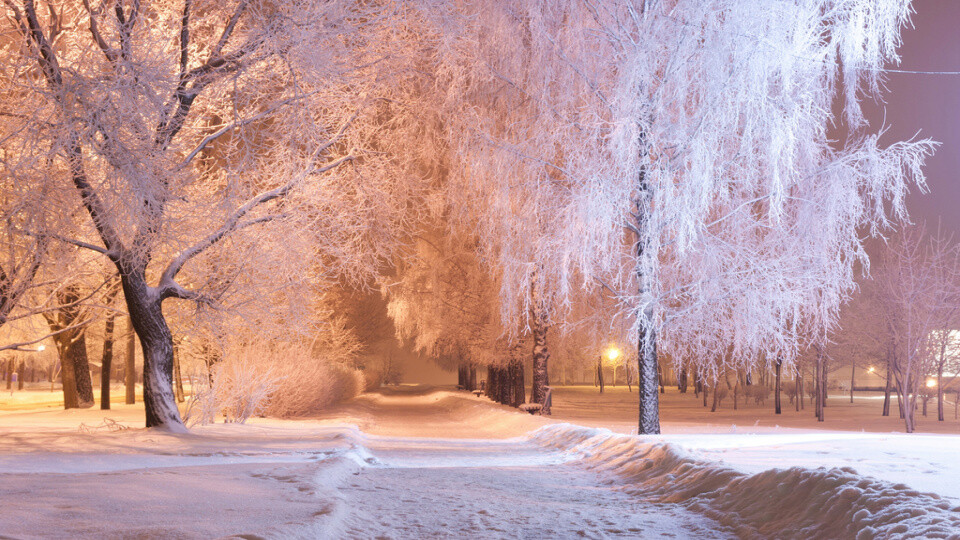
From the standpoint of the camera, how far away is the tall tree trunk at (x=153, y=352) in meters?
11.1

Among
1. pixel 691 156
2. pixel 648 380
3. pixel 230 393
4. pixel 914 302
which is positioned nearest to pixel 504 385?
pixel 914 302

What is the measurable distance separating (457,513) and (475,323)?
68.8ft

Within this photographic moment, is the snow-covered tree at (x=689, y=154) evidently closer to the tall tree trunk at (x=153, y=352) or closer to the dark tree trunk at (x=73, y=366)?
the tall tree trunk at (x=153, y=352)

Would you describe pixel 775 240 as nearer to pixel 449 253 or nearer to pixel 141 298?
pixel 141 298

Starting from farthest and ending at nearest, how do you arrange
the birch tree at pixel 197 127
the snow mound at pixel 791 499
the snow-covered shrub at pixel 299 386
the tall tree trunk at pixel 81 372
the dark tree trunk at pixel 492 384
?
Result: the dark tree trunk at pixel 492 384
the tall tree trunk at pixel 81 372
the snow-covered shrub at pixel 299 386
the birch tree at pixel 197 127
the snow mound at pixel 791 499

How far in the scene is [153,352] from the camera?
37.2 feet

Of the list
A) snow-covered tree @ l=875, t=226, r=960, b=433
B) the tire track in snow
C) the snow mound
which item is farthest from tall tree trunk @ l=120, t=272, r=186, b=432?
snow-covered tree @ l=875, t=226, r=960, b=433

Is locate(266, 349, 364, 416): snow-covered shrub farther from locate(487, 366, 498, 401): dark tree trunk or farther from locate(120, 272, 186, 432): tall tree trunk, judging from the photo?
locate(487, 366, 498, 401): dark tree trunk

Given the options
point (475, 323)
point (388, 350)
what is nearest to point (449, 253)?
point (475, 323)

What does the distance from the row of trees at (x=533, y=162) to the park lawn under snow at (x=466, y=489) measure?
230cm

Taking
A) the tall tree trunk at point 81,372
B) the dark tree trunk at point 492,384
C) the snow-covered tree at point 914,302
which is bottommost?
the dark tree trunk at point 492,384

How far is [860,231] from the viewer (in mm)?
13016

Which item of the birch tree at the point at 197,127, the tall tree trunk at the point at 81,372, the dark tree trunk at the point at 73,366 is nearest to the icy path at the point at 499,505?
the birch tree at the point at 197,127

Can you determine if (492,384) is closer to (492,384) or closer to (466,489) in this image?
(492,384)
